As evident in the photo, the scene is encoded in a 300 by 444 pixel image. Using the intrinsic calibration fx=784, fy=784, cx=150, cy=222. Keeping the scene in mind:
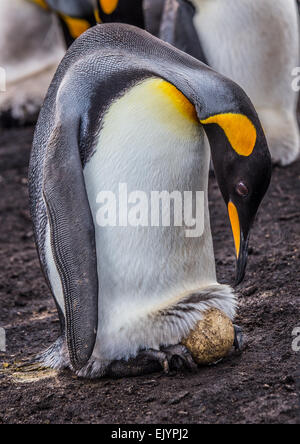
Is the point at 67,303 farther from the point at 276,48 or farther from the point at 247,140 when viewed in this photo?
the point at 276,48

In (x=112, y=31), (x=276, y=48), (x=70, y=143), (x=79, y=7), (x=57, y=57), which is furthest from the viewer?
(x=57, y=57)

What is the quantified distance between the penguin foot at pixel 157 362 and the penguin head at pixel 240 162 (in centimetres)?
30

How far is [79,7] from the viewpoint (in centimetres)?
577

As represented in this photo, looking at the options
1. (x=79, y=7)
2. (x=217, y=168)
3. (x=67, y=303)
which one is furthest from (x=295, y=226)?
(x=79, y=7)

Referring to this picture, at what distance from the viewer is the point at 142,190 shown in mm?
2455

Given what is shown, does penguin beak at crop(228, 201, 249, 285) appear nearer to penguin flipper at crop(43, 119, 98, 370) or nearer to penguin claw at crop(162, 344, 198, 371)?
penguin claw at crop(162, 344, 198, 371)

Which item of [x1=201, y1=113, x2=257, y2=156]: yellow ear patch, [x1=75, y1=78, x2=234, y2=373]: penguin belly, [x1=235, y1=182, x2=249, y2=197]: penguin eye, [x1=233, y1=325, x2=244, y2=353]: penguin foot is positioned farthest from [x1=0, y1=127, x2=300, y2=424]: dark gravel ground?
[x1=201, y1=113, x2=257, y2=156]: yellow ear patch

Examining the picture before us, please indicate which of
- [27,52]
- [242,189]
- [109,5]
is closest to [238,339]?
[242,189]

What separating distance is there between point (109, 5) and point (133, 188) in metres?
2.21

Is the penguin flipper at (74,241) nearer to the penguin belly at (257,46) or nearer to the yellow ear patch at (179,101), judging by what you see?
the yellow ear patch at (179,101)

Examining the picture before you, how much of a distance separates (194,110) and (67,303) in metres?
0.71

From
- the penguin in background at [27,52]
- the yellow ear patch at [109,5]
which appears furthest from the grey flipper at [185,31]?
the penguin in background at [27,52]

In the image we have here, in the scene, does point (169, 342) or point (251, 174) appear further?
point (169, 342)

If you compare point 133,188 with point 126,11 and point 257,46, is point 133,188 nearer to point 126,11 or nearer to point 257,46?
point 126,11
